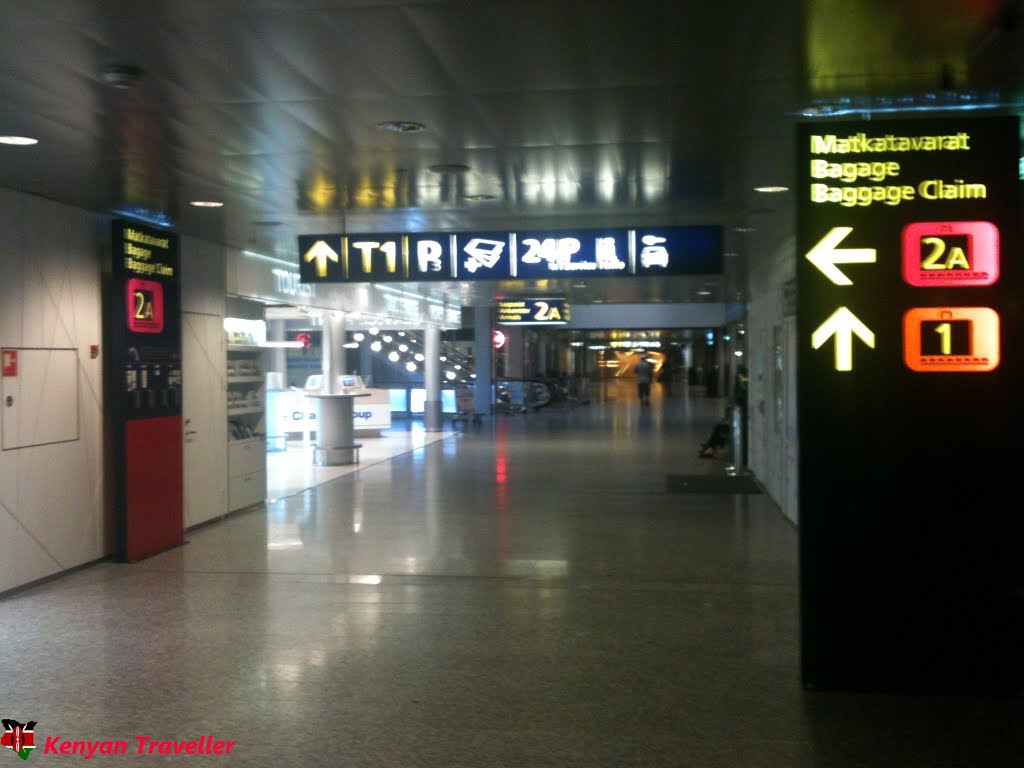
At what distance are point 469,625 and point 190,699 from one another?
201 centimetres

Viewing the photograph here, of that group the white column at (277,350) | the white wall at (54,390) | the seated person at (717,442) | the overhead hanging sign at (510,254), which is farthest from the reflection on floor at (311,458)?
the seated person at (717,442)

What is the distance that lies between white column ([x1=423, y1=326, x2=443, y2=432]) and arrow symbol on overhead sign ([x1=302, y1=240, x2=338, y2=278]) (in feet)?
54.7

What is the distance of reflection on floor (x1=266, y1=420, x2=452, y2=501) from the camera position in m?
14.8

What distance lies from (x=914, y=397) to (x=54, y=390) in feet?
21.4

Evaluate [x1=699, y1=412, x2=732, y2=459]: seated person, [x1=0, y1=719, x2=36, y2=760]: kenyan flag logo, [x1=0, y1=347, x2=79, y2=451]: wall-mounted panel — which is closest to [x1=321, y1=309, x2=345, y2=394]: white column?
[x1=699, y1=412, x2=732, y2=459]: seated person

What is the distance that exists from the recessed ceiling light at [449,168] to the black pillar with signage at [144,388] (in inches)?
127

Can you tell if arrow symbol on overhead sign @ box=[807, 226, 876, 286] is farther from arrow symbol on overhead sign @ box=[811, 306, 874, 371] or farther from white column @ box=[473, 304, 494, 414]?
white column @ box=[473, 304, 494, 414]

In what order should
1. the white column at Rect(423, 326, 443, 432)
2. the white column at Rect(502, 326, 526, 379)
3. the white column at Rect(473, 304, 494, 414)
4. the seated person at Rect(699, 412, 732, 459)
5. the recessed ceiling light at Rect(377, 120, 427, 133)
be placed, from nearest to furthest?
the recessed ceiling light at Rect(377, 120, 427, 133) < the seated person at Rect(699, 412, 732, 459) < the white column at Rect(423, 326, 443, 432) < the white column at Rect(473, 304, 494, 414) < the white column at Rect(502, 326, 526, 379)

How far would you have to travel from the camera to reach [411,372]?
111 feet

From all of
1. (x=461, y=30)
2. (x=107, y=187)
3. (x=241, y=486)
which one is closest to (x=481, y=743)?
(x=461, y=30)

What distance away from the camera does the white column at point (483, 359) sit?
29.9m

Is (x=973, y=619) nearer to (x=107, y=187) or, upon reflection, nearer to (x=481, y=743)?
(x=481, y=743)

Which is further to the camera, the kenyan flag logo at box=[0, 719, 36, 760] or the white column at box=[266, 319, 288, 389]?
the white column at box=[266, 319, 288, 389]

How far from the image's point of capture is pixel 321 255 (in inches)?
352
